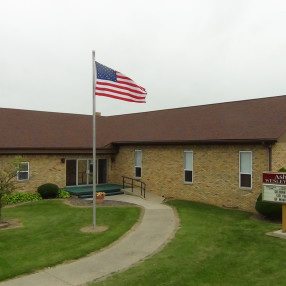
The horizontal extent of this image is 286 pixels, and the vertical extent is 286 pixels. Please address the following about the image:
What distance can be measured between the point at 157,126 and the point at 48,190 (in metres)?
8.97

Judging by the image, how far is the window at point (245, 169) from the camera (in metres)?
17.3

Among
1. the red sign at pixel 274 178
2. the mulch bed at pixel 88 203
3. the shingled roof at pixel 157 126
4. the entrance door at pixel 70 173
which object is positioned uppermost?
the shingled roof at pixel 157 126

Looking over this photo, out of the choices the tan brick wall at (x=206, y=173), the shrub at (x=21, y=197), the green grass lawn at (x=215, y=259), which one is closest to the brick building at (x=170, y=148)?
the tan brick wall at (x=206, y=173)

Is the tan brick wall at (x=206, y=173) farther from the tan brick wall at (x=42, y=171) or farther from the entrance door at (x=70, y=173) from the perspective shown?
the tan brick wall at (x=42, y=171)

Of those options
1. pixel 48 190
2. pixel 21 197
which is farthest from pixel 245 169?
pixel 21 197

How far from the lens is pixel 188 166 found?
20.1 metres

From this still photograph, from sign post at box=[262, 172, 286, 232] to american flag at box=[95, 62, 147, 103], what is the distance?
5.90m

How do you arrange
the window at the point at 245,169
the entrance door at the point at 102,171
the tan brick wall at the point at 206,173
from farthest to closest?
the entrance door at the point at 102,171
the window at the point at 245,169
the tan brick wall at the point at 206,173

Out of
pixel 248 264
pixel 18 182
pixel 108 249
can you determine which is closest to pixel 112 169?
pixel 18 182

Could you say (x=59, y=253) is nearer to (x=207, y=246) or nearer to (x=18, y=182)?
(x=207, y=246)

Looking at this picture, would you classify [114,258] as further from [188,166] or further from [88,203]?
[188,166]

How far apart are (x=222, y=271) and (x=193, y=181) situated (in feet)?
37.6

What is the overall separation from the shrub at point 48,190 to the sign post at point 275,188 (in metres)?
13.0

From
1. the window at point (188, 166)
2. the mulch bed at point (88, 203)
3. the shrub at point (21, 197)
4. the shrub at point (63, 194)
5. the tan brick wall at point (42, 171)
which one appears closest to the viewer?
the mulch bed at point (88, 203)
